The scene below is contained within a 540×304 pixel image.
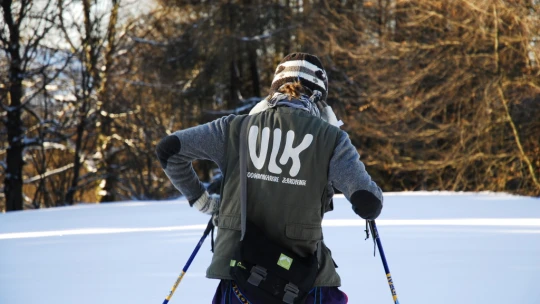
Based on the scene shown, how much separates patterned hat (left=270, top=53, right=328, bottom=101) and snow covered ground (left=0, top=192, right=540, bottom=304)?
7.42ft

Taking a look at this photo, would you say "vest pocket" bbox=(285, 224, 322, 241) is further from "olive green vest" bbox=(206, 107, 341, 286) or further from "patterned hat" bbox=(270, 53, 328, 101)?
"patterned hat" bbox=(270, 53, 328, 101)

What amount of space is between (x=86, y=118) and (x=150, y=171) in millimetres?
2973

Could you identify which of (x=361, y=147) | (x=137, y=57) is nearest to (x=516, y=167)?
(x=361, y=147)

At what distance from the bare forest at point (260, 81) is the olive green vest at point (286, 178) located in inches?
514

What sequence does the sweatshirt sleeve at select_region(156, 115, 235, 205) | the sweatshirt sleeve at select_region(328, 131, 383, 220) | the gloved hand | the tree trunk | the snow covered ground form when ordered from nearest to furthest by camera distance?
1. the sweatshirt sleeve at select_region(328, 131, 383, 220)
2. the sweatshirt sleeve at select_region(156, 115, 235, 205)
3. the gloved hand
4. the snow covered ground
5. the tree trunk

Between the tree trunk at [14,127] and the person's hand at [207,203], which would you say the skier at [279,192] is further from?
the tree trunk at [14,127]

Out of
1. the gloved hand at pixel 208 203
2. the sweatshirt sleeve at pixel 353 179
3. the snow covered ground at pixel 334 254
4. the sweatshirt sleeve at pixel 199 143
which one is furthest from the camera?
the snow covered ground at pixel 334 254

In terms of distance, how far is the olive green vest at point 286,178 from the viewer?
2.53 meters

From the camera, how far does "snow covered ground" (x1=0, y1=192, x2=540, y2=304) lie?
15.6ft

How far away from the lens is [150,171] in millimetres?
21953

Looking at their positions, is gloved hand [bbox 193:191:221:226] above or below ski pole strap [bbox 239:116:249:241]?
below

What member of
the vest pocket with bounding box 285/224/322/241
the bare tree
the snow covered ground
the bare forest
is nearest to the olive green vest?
the vest pocket with bounding box 285/224/322/241

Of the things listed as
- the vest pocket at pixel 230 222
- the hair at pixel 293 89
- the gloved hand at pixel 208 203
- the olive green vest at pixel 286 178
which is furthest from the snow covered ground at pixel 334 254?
the hair at pixel 293 89

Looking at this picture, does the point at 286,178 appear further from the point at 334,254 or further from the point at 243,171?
the point at 334,254
